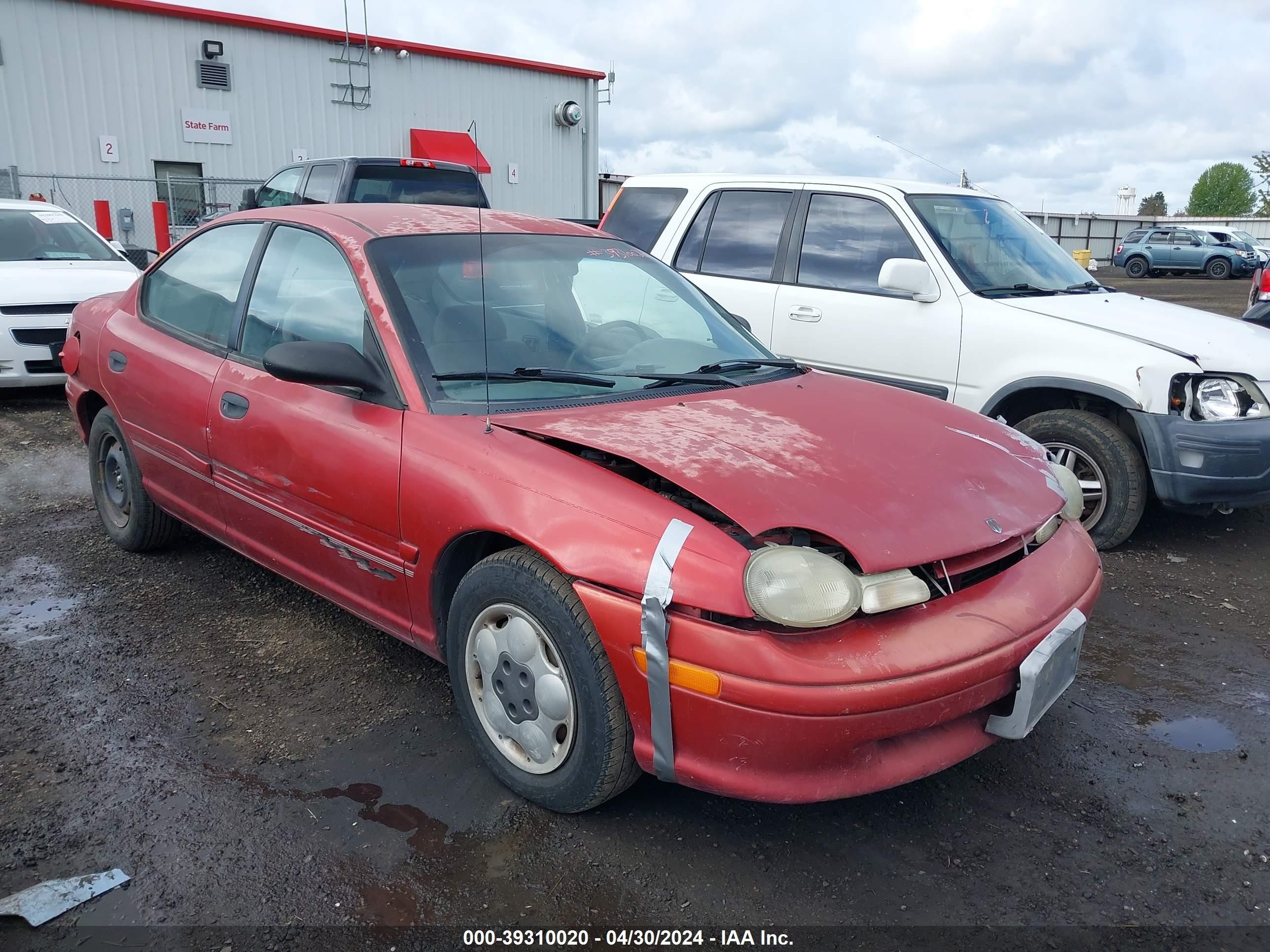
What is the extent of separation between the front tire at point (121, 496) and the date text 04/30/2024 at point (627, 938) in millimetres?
2862

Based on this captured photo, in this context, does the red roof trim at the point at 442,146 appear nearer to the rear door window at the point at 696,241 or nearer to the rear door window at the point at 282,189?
the rear door window at the point at 282,189

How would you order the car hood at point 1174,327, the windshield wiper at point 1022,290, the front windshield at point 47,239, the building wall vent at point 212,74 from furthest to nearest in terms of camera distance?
1. the building wall vent at point 212,74
2. the front windshield at point 47,239
3. the windshield wiper at point 1022,290
4. the car hood at point 1174,327

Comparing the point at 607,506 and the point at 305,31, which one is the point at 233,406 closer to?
the point at 607,506

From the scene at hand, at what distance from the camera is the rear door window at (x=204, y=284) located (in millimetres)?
3672

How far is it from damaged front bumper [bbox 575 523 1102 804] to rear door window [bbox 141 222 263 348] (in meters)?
2.21

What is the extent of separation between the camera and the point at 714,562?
217cm

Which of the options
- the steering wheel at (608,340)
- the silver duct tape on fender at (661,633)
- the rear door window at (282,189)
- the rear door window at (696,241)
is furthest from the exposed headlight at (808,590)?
the rear door window at (282,189)

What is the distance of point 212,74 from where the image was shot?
669 inches

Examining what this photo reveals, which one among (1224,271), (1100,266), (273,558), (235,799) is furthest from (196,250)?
(1100,266)

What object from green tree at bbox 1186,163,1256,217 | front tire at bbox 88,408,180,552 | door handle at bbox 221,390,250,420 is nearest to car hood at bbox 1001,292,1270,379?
door handle at bbox 221,390,250,420

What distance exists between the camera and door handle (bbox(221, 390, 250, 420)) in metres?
3.33

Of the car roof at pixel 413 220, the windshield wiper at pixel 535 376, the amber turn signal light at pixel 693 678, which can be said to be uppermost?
the car roof at pixel 413 220

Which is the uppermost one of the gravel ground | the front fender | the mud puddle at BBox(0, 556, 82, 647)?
the front fender

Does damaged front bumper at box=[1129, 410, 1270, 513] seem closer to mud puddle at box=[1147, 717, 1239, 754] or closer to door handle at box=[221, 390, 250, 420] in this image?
Answer: mud puddle at box=[1147, 717, 1239, 754]
